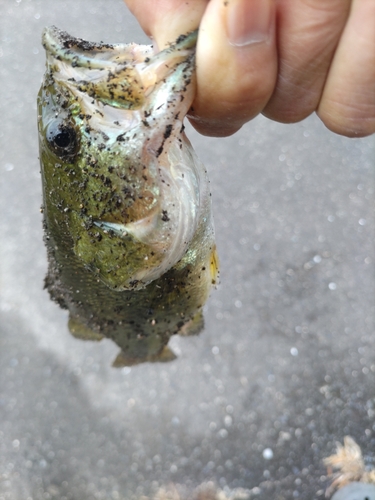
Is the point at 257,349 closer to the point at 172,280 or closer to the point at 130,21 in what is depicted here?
the point at 172,280

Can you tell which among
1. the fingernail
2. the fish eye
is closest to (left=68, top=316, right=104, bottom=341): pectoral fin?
the fish eye

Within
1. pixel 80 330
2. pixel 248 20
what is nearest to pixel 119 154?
A: pixel 248 20

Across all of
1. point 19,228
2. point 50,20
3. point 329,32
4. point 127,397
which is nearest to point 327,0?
point 329,32

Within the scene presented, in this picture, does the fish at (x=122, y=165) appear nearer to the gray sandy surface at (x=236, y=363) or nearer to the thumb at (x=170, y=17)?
the thumb at (x=170, y=17)

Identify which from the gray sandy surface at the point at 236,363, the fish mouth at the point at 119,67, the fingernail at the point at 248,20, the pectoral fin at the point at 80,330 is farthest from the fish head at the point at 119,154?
the gray sandy surface at the point at 236,363

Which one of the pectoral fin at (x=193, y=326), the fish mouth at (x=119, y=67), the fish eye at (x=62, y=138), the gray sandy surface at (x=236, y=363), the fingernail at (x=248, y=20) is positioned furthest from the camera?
the gray sandy surface at (x=236, y=363)
